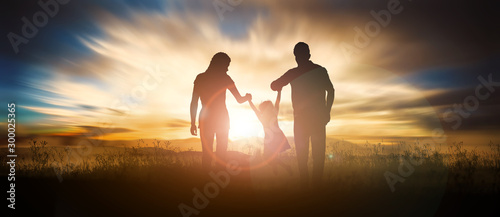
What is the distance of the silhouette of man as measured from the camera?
25.4 feet

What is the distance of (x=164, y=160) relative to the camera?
11180 mm

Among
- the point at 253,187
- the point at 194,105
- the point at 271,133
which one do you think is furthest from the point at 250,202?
the point at 271,133

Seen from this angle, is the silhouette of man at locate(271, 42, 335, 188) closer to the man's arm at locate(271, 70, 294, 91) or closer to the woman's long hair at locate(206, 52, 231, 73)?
the man's arm at locate(271, 70, 294, 91)

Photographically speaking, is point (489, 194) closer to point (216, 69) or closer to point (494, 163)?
point (494, 163)

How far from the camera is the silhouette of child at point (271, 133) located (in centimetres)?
1025

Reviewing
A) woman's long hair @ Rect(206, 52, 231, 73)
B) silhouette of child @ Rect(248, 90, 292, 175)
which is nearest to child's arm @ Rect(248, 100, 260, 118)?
silhouette of child @ Rect(248, 90, 292, 175)

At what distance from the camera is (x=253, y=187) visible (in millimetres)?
7559

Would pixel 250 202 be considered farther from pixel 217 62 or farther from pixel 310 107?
pixel 217 62

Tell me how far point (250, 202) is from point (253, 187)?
1178 millimetres

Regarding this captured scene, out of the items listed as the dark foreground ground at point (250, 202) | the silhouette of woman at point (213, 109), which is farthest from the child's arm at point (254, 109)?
the dark foreground ground at point (250, 202)

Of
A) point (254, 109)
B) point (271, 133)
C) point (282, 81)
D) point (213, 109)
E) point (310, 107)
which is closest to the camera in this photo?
point (310, 107)

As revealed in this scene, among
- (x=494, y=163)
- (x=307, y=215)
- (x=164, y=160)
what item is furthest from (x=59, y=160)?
(x=494, y=163)

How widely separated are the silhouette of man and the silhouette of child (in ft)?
7.05

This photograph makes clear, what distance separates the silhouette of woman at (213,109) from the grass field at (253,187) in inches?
21.7
